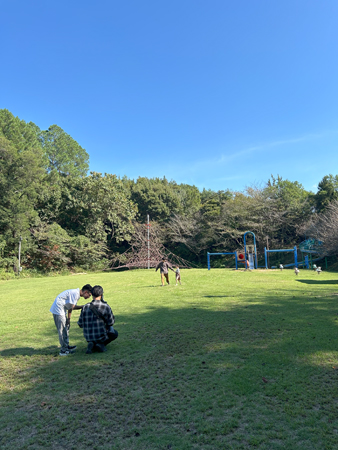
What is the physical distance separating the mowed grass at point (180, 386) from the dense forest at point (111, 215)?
18.2 metres

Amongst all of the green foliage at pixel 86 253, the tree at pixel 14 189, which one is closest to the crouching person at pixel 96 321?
the tree at pixel 14 189

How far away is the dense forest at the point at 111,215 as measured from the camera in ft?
86.2

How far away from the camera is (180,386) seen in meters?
3.76

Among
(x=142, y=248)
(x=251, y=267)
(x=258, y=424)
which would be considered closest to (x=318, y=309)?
(x=258, y=424)

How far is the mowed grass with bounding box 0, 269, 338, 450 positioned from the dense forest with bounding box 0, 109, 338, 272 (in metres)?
18.2

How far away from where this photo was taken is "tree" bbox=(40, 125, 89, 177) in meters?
49.6

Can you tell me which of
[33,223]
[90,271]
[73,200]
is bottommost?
[90,271]

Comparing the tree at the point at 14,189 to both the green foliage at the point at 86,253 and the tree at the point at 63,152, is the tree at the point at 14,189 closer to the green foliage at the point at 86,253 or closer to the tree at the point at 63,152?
the green foliage at the point at 86,253

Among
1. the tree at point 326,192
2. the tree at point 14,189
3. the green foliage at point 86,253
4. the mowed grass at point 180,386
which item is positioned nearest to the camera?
the mowed grass at point 180,386

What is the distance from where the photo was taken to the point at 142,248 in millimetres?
30281

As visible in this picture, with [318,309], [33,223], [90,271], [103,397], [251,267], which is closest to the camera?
[103,397]

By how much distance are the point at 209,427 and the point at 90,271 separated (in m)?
29.7

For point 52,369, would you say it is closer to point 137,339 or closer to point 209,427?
point 137,339

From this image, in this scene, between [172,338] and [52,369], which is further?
[172,338]
